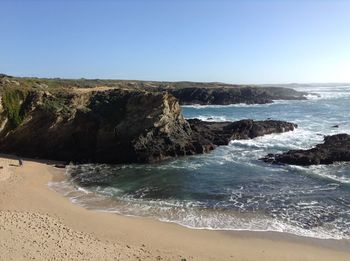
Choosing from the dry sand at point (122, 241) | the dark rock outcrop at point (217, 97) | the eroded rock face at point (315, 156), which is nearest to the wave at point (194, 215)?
the dry sand at point (122, 241)

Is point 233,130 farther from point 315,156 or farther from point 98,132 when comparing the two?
point 98,132

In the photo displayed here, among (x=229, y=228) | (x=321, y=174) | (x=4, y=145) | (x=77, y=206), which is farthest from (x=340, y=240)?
(x=4, y=145)

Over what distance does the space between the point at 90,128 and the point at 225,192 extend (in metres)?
15.1

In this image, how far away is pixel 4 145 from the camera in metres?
33.3

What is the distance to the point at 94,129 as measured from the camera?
34.4 metres

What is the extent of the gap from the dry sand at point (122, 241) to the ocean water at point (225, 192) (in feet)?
3.19

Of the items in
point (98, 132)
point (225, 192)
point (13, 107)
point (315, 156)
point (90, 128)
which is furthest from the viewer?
point (90, 128)

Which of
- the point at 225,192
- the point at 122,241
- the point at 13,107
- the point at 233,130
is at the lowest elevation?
the point at 122,241

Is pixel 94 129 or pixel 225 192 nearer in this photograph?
pixel 225 192

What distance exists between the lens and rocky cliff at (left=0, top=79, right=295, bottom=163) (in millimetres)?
32844

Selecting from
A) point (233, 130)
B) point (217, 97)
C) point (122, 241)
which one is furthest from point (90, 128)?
point (217, 97)

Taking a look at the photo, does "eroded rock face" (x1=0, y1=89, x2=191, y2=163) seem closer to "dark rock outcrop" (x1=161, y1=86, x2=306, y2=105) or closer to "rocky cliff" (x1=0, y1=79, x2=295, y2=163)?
"rocky cliff" (x1=0, y1=79, x2=295, y2=163)

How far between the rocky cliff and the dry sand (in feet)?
38.7

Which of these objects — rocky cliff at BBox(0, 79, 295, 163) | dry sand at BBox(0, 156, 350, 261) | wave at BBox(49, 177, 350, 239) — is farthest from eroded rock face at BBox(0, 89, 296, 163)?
dry sand at BBox(0, 156, 350, 261)
